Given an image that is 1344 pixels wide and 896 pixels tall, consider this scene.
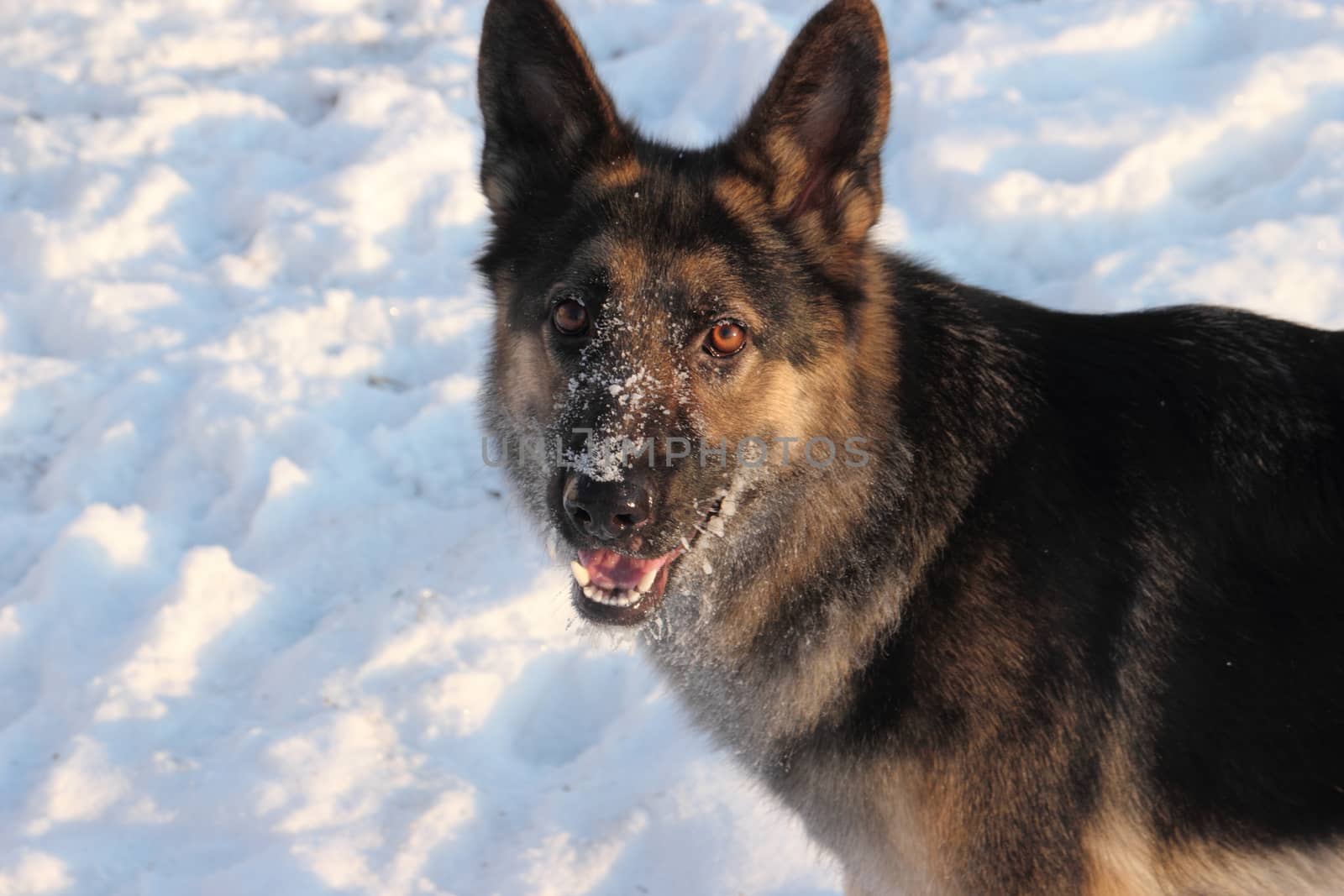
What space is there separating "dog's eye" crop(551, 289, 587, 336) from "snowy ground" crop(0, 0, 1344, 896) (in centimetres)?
134

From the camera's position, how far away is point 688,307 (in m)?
2.65


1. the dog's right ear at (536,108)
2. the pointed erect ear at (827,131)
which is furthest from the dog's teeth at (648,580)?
the dog's right ear at (536,108)

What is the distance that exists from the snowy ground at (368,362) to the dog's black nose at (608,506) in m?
1.09

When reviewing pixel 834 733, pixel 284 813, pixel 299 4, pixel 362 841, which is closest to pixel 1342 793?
pixel 834 733

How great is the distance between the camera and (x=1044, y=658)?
2.44 meters

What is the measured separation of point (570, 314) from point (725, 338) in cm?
39

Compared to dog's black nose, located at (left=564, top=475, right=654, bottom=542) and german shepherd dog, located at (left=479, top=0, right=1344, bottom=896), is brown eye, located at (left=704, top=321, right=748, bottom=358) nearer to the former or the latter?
german shepherd dog, located at (left=479, top=0, right=1344, bottom=896)

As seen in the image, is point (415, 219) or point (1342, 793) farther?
point (415, 219)

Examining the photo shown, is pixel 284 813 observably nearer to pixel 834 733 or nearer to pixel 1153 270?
pixel 834 733

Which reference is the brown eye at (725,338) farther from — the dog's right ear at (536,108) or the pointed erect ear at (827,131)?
the dog's right ear at (536,108)

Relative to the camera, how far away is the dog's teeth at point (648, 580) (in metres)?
2.68

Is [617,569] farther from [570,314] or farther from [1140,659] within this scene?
[1140,659]

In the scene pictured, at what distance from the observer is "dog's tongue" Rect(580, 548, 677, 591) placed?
269 cm

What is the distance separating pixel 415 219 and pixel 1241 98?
414 cm
